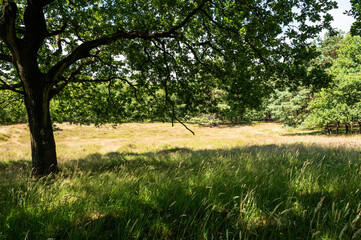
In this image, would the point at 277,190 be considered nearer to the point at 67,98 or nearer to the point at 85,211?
the point at 85,211

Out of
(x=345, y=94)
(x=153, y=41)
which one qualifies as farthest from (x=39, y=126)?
(x=345, y=94)

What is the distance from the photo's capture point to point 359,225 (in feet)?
6.74

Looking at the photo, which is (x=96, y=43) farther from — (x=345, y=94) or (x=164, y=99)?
(x=345, y=94)

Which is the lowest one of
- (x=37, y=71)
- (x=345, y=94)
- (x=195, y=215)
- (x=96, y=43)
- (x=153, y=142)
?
(x=153, y=142)

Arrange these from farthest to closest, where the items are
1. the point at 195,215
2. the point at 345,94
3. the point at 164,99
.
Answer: the point at 345,94, the point at 164,99, the point at 195,215

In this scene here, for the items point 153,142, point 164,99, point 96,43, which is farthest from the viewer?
point 153,142

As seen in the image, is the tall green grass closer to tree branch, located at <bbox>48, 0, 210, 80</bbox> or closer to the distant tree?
tree branch, located at <bbox>48, 0, 210, 80</bbox>

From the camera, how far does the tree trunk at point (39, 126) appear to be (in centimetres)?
548

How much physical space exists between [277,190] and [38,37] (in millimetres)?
7718

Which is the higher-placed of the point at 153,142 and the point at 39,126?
the point at 39,126

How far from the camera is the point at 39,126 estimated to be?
220 inches

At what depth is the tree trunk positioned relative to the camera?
→ 5.48 m

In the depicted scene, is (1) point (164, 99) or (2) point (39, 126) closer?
(2) point (39, 126)

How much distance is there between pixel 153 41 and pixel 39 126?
15.7ft
